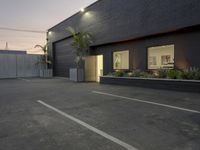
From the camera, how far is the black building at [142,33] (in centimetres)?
923

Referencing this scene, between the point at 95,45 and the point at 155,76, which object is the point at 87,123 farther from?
the point at 95,45

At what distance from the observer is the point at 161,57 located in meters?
11.0

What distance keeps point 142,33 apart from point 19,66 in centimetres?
1643

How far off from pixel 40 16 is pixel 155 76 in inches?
504

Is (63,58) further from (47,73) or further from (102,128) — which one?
(102,128)

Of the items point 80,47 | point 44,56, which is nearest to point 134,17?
point 80,47

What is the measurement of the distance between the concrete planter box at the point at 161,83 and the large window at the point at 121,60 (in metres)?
1.65

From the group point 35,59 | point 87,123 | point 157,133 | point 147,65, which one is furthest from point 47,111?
point 35,59

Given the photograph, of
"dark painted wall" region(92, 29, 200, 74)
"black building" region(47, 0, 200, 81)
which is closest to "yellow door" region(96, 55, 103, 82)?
"black building" region(47, 0, 200, 81)

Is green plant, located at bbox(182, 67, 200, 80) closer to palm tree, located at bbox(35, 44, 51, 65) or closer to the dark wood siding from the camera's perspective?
the dark wood siding

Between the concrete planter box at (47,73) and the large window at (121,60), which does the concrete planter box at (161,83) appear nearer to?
the large window at (121,60)

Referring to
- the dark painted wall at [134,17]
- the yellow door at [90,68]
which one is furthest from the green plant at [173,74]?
the yellow door at [90,68]

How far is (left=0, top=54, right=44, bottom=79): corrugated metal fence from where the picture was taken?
21469 millimetres

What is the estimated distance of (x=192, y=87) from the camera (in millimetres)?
7930
